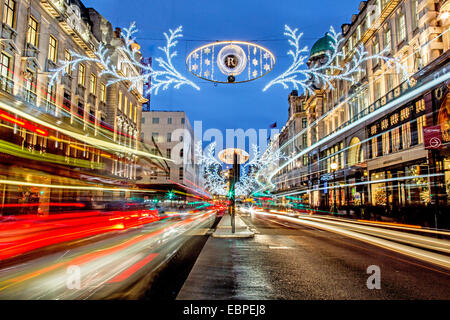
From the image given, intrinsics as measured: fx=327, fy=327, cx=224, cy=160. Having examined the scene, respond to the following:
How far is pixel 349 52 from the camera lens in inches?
1588

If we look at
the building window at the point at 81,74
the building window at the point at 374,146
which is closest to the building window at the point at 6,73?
the building window at the point at 81,74

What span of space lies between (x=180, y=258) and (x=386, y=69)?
91.5ft

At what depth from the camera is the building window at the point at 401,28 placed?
2770 cm

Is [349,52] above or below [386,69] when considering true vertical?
above

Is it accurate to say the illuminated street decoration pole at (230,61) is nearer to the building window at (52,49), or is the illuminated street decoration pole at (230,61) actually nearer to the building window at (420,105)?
the building window at (420,105)

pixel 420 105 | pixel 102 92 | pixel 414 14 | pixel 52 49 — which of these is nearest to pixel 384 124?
pixel 420 105

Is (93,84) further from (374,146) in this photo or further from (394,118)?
(394,118)

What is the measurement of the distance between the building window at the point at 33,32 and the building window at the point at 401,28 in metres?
29.7

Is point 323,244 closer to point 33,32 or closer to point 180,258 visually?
point 180,258

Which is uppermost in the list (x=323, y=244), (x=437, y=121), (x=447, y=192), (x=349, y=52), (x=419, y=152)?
(x=349, y=52)

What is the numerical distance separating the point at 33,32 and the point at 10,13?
9.61 ft

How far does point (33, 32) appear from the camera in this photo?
24.9 m

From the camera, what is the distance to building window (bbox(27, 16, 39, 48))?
79.9 ft
